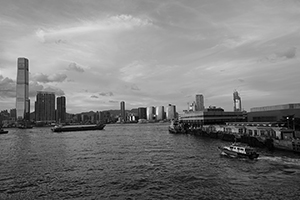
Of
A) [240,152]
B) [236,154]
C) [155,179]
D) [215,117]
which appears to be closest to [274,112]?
[215,117]

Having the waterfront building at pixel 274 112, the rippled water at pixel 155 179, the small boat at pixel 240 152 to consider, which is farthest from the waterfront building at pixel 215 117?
the rippled water at pixel 155 179

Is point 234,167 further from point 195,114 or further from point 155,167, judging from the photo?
point 195,114

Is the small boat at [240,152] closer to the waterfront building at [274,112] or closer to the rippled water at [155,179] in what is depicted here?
the rippled water at [155,179]

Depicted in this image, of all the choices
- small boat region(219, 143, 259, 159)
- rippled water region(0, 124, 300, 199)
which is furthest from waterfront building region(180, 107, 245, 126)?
rippled water region(0, 124, 300, 199)

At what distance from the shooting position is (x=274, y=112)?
111 m

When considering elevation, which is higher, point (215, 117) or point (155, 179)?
point (215, 117)

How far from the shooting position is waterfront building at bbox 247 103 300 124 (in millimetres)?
101363

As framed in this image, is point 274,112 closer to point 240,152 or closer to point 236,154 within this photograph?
point 236,154

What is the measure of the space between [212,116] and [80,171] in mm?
126080

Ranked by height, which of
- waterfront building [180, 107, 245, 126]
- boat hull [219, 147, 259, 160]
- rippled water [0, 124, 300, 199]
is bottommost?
rippled water [0, 124, 300, 199]

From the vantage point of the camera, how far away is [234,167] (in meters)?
44.2

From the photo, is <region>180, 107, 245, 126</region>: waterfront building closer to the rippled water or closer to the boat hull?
the boat hull

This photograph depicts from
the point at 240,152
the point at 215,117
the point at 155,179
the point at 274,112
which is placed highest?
the point at 274,112

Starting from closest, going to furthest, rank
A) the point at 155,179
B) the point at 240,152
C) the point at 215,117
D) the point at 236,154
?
the point at 155,179 < the point at 240,152 < the point at 236,154 < the point at 215,117
